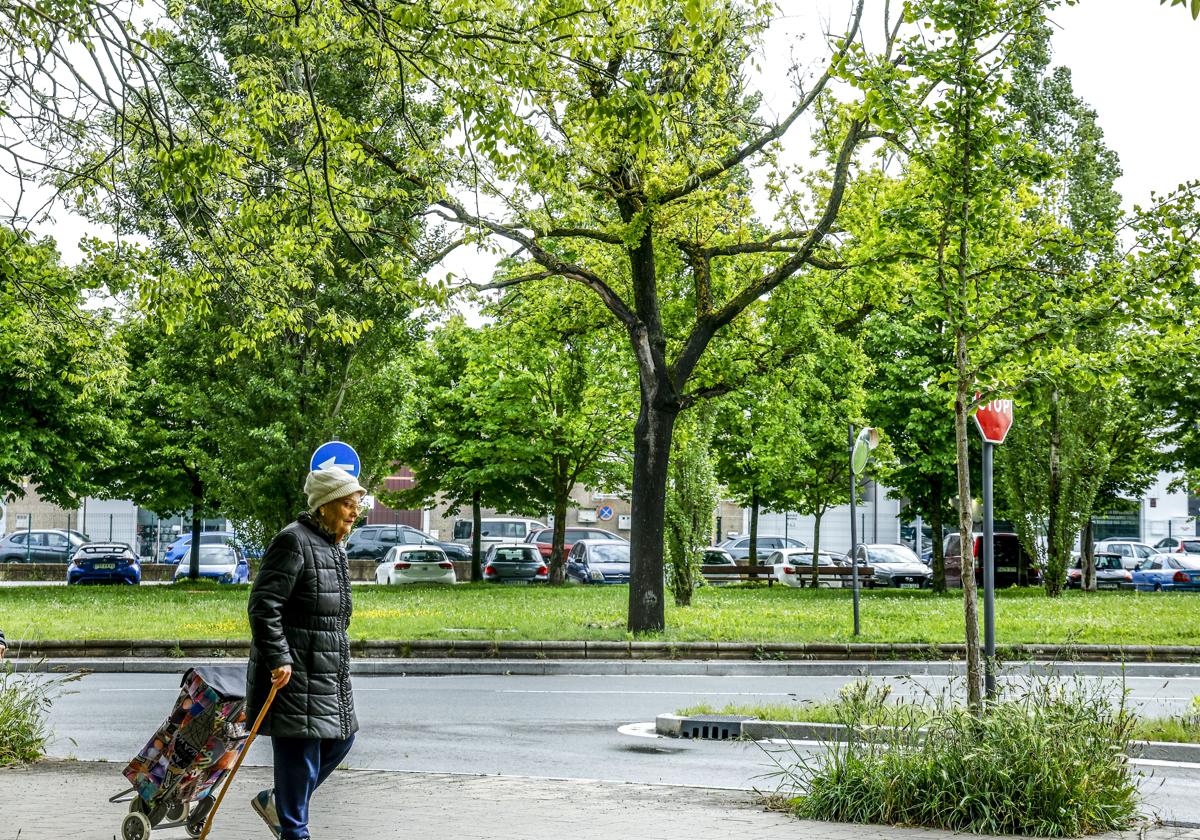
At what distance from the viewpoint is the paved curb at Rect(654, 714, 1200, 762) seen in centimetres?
905

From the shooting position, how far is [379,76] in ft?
32.0

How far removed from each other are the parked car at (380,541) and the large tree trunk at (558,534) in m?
7.21

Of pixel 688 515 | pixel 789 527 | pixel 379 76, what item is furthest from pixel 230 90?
pixel 789 527

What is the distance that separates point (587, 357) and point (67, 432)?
568 inches

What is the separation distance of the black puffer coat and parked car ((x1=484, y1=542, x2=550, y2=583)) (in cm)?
3258

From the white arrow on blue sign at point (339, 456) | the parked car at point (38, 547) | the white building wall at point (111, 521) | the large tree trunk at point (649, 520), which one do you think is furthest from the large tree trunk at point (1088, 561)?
the white building wall at point (111, 521)

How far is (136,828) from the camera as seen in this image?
6.09 m

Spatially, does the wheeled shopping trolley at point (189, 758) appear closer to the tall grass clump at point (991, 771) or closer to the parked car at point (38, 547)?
the tall grass clump at point (991, 771)

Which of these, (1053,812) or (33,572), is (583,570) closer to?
(33,572)

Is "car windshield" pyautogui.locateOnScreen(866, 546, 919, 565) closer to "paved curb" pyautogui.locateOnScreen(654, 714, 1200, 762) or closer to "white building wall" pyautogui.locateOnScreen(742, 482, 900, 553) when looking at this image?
"white building wall" pyautogui.locateOnScreen(742, 482, 900, 553)

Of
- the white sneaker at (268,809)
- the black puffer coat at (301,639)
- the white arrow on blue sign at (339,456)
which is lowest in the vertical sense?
the white sneaker at (268,809)

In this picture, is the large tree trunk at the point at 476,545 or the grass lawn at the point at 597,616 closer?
the grass lawn at the point at 597,616

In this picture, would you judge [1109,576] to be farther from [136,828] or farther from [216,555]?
[136,828]

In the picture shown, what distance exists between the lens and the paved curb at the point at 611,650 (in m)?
16.2
